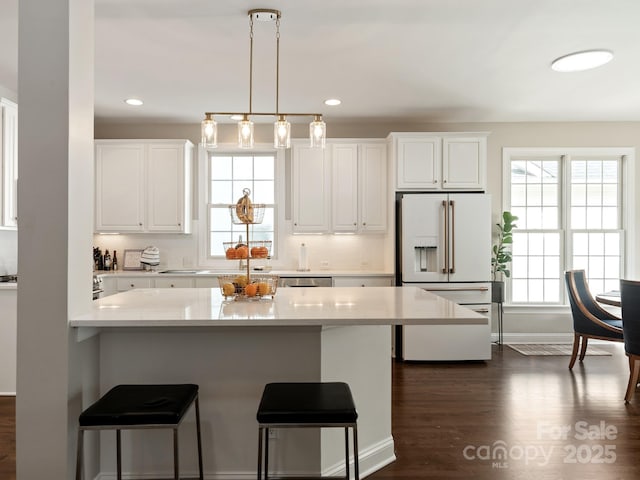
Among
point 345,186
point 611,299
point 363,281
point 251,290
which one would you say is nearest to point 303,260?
point 363,281

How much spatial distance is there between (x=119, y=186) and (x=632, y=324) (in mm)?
5022

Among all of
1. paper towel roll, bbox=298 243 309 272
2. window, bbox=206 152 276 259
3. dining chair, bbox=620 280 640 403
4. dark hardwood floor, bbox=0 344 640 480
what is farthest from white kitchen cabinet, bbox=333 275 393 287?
dining chair, bbox=620 280 640 403

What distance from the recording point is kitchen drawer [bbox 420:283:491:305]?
4.84m

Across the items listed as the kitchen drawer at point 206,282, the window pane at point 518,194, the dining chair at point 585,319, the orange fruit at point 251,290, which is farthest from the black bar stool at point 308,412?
the window pane at point 518,194

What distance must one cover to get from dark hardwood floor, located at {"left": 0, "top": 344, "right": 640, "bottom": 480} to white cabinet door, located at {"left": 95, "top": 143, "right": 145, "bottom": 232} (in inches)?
85.2

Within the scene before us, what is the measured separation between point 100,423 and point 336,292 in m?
1.57

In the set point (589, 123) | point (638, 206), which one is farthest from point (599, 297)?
point (589, 123)

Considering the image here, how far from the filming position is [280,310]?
89.4 inches

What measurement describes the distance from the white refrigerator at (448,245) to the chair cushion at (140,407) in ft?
10.6

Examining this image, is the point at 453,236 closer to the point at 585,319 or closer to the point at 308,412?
the point at 585,319

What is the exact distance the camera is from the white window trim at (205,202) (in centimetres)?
557

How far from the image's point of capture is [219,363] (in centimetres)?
233

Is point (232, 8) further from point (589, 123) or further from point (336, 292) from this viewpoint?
point (589, 123)

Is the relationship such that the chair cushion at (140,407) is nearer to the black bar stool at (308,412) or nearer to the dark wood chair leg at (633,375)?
the black bar stool at (308,412)
